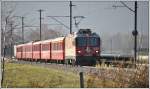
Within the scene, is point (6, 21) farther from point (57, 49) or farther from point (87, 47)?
point (57, 49)

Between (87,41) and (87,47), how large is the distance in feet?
1.19

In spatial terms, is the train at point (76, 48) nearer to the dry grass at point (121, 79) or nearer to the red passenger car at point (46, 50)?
the red passenger car at point (46, 50)

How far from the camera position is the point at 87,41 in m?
23.4

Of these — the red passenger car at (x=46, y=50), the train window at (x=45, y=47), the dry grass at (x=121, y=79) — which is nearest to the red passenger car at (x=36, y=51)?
the red passenger car at (x=46, y=50)

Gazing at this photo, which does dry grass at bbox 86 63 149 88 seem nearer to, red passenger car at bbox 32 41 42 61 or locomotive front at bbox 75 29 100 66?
locomotive front at bbox 75 29 100 66

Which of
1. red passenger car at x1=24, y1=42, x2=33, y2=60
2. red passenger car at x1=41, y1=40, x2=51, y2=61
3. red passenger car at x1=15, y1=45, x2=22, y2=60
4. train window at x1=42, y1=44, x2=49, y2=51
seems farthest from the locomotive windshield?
red passenger car at x1=15, y1=45, x2=22, y2=60

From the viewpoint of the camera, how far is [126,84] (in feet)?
35.5

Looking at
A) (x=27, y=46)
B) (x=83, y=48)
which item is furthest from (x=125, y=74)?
(x=27, y=46)

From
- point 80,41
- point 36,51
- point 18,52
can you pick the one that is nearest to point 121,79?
point 80,41

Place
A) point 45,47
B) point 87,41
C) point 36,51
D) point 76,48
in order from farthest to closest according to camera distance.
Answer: point 36,51, point 45,47, point 87,41, point 76,48

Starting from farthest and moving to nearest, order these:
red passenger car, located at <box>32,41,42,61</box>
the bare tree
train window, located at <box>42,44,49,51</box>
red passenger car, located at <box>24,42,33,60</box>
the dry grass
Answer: red passenger car, located at <box>24,42,33,60</box> → red passenger car, located at <box>32,41,42,61</box> → train window, located at <box>42,44,49,51</box> → the bare tree → the dry grass

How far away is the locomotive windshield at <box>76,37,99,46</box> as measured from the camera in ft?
75.7

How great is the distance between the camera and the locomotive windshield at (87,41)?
75.7 ft

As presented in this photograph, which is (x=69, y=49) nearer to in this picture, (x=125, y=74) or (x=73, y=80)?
(x=73, y=80)
